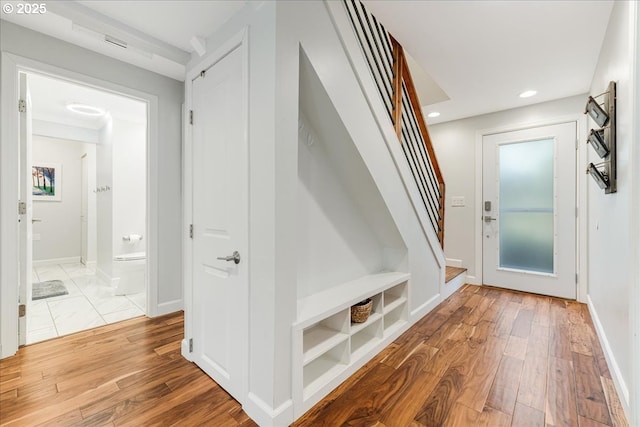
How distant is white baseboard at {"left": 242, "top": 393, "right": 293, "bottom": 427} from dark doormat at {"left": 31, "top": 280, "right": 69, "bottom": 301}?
134 inches

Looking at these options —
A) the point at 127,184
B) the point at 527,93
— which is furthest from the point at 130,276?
the point at 527,93

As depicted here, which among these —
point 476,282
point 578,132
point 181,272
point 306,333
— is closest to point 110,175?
point 181,272

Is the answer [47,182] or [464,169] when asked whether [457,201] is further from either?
[47,182]

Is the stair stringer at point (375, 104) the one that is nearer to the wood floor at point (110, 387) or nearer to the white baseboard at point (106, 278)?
the wood floor at point (110, 387)

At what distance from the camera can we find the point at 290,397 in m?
1.42

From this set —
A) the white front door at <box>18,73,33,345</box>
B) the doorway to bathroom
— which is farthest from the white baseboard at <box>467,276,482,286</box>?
the white front door at <box>18,73,33,345</box>

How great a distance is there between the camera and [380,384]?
1.73 metres

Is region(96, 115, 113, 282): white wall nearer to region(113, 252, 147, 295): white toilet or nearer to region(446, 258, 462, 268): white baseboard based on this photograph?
region(113, 252, 147, 295): white toilet

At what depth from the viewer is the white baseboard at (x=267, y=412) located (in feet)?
4.37

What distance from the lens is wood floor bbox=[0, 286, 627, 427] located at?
1.45 meters

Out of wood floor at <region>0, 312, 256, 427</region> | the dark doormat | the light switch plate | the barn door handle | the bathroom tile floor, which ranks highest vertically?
the light switch plate

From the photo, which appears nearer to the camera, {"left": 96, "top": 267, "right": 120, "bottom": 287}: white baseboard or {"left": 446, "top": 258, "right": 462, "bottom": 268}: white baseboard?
{"left": 96, "top": 267, "right": 120, "bottom": 287}: white baseboard

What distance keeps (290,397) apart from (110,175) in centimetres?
400

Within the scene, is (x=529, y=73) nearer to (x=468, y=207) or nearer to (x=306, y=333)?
(x=468, y=207)
